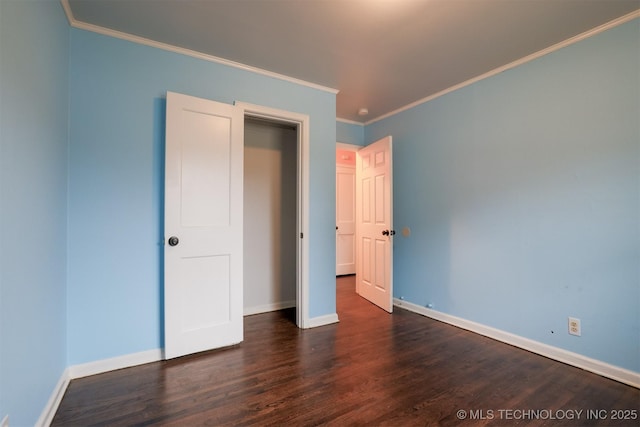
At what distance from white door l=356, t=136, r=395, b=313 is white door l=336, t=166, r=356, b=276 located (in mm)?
1463

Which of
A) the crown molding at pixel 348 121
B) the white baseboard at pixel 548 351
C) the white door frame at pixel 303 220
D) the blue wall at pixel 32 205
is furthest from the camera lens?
the crown molding at pixel 348 121

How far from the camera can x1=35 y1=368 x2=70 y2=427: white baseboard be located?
58.0 inches

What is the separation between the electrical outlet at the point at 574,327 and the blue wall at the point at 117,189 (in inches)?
127

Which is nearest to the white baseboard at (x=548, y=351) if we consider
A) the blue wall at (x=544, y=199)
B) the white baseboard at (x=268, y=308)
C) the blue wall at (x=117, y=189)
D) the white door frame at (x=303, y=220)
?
the blue wall at (x=544, y=199)

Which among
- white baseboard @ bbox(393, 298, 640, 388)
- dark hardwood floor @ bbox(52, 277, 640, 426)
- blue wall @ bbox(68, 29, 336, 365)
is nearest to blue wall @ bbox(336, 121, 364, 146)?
blue wall @ bbox(68, 29, 336, 365)

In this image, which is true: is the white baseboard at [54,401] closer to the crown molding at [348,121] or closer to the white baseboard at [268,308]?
the white baseboard at [268,308]

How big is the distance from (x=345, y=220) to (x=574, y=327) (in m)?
3.78

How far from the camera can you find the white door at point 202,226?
219cm

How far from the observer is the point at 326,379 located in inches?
76.9

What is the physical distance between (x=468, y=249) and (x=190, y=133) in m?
2.85

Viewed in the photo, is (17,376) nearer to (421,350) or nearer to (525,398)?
(421,350)

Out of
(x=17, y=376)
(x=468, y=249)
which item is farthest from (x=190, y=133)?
(x=468, y=249)

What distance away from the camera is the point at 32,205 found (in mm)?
1395

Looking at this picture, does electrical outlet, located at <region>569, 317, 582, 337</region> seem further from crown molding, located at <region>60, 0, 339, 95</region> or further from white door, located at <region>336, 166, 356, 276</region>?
white door, located at <region>336, 166, 356, 276</region>
